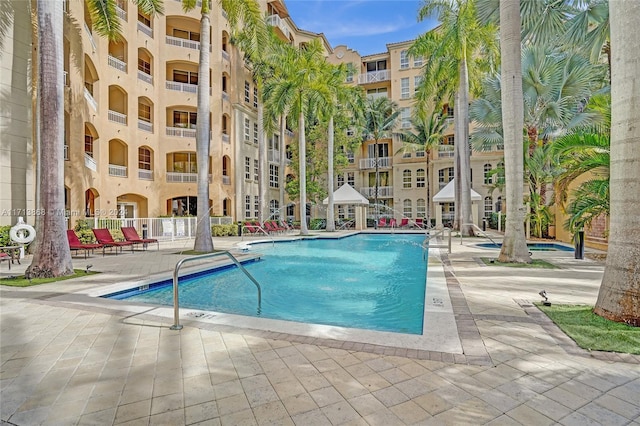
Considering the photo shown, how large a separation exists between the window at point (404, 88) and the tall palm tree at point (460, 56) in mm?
11648

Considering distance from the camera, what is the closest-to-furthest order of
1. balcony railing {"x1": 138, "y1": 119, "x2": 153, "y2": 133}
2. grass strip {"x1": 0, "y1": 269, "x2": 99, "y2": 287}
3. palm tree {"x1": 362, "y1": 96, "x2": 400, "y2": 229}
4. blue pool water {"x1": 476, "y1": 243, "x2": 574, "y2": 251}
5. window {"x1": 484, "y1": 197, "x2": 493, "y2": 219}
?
grass strip {"x1": 0, "y1": 269, "x2": 99, "y2": 287} → blue pool water {"x1": 476, "y1": 243, "x2": 574, "y2": 251} → balcony railing {"x1": 138, "y1": 119, "x2": 153, "y2": 133} → window {"x1": 484, "y1": 197, "x2": 493, "y2": 219} → palm tree {"x1": 362, "y1": 96, "x2": 400, "y2": 229}

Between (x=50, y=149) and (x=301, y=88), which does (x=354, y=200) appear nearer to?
(x=301, y=88)

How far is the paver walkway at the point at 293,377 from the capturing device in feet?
7.80

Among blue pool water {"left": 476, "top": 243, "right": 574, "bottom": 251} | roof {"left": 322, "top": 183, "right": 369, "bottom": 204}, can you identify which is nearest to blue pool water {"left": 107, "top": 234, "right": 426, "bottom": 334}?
blue pool water {"left": 476, "top": 243, "right": 574, "bottom": 251}

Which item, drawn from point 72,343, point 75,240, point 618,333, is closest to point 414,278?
point 618,333

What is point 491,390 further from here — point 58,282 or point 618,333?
point 58,282

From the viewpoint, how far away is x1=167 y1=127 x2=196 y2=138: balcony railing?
2275 cm

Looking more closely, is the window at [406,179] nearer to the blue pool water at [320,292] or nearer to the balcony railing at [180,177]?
the balcony railing at [180,177]

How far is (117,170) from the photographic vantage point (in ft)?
64.8

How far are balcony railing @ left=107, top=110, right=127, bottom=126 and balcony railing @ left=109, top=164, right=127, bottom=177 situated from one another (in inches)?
97.5

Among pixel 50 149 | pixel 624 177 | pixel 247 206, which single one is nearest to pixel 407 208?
pixel 247 206

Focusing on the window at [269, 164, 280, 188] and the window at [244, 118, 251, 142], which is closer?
the window at [244, 118, 251, 142]

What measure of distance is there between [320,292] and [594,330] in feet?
16.3

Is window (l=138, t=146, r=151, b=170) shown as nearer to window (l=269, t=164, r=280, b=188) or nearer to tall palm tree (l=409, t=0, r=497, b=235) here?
window (l=269, t=164, r=280, b=188)
